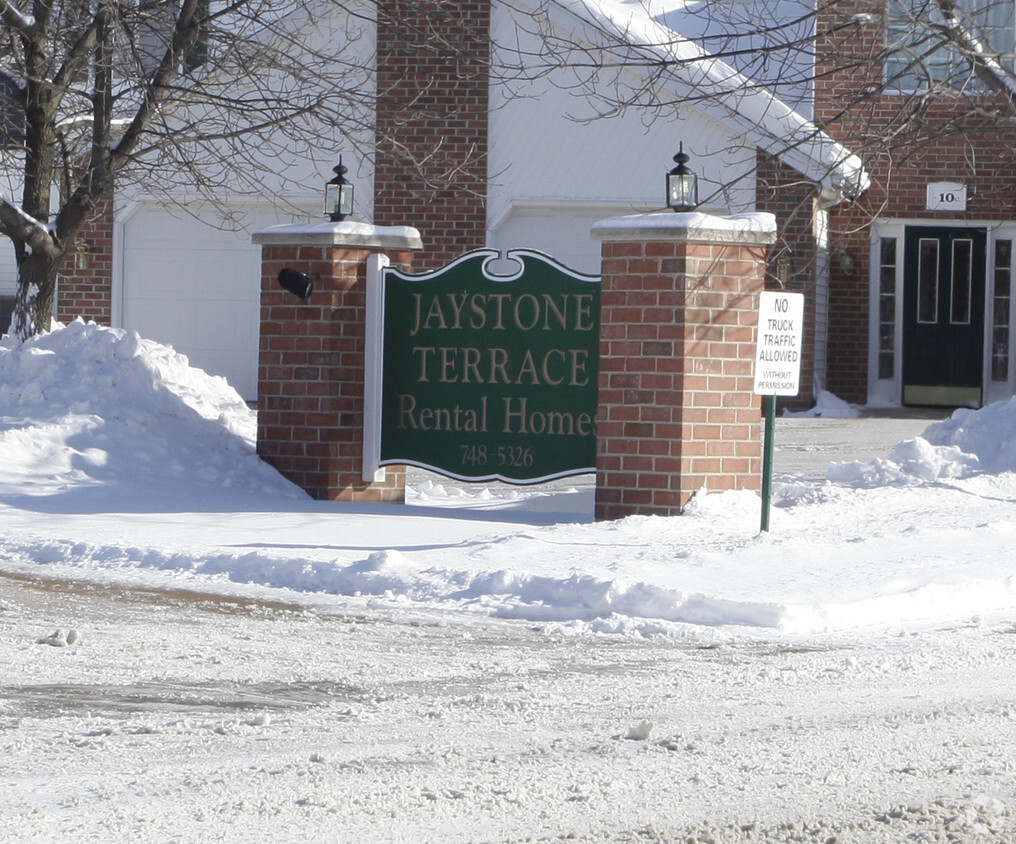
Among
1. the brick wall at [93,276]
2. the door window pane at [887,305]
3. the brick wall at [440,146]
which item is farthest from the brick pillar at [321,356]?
the door window pane at [887,305]

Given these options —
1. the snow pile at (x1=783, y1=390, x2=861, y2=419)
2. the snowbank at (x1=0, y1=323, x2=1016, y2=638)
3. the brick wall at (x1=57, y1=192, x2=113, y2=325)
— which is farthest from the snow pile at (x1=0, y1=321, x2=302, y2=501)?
the snow pile at (x1=783, y1=390, x2=861, y2=419)

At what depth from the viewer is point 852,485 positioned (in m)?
11.2

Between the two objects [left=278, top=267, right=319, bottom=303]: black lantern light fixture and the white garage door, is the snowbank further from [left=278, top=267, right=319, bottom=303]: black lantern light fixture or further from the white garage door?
the white garage door

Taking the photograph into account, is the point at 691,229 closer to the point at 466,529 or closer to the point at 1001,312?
the point at 466,529

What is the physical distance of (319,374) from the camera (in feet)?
36.0

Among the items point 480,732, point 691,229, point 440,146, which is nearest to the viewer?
point 480,732

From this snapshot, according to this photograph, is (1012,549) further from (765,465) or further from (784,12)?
(784,12)

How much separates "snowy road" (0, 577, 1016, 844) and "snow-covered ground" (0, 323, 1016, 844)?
0.02 meters

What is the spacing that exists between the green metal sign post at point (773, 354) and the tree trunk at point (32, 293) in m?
6.37

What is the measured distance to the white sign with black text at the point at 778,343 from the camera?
8.76 meters

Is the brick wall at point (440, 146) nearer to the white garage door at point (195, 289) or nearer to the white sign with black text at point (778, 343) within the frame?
the white garage door at point (195, 289)

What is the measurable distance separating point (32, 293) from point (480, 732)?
28.1ft

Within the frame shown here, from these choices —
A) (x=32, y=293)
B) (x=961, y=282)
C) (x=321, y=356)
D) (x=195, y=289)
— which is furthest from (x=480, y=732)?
(x=961, y=282)

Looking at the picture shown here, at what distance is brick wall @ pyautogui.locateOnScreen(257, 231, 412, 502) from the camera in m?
10.9
